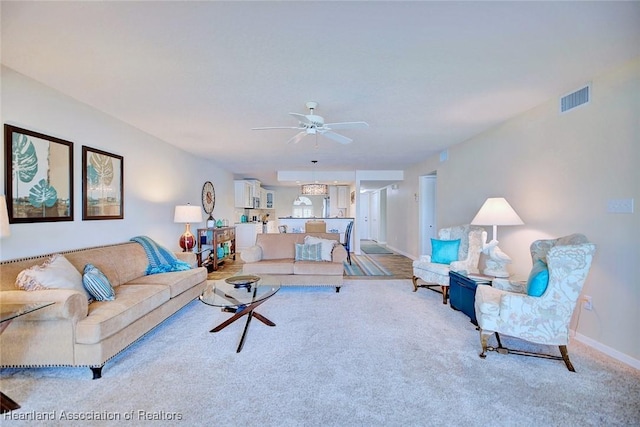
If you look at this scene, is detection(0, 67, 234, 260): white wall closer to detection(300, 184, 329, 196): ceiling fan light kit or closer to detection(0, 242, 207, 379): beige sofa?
detection(0, 242, 207, 379): beige sofa

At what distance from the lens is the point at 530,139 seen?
3.38 meters

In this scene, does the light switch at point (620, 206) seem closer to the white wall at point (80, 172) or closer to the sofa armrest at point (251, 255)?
the sofa armrest at point (251, 255)

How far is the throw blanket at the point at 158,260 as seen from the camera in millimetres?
3736

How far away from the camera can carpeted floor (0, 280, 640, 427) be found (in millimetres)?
1748

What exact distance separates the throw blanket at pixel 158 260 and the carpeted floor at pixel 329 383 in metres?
0.91

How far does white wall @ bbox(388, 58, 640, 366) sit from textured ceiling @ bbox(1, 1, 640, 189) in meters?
0.27

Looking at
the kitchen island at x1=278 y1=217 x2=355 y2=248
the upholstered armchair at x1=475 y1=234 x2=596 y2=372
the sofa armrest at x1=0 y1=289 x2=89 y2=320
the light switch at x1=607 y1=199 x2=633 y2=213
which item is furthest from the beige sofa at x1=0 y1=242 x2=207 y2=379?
the kitchen island at x1=278 y1=217 x2=355 y2=248

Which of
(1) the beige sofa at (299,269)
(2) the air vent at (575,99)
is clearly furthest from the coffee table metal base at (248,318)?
(2) the air vent at (575,99)

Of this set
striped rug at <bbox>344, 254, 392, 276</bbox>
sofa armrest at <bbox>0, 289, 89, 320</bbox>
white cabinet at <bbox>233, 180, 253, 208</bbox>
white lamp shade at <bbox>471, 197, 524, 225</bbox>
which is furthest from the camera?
white cabinet at <bbox>233, 180, 253, 208</bbox>

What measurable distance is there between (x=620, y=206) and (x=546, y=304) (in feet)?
3.52

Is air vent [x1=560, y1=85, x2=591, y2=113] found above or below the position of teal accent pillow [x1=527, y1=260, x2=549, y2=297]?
above

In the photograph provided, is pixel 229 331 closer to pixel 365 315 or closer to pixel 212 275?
pixel 365 315

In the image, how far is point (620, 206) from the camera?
242cm

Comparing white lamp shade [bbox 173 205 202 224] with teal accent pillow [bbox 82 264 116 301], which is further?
white lamp shade [bbox 173 205 202 224]
